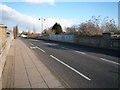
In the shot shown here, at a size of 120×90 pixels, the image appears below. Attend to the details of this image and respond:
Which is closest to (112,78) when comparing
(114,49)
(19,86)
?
(19,86)

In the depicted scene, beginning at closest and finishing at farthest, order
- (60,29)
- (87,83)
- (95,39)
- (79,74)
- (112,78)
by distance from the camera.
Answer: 1. (87,83)
2. (112,78)
3. (79,74)
4. (95,39)
5. (60,29)

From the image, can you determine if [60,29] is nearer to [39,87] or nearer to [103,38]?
[103,38]

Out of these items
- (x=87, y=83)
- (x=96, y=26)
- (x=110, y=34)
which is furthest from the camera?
(x=96, y=26)

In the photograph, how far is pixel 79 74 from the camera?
17.4 ft

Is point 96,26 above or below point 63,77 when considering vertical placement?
above

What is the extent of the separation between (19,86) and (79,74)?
2.64 m

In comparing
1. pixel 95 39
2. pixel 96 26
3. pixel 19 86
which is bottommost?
pixel 19 86

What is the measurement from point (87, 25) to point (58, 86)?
25.1 m

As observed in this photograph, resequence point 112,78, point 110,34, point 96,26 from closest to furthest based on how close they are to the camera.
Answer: point 112,78, point 110,34, point 96,26

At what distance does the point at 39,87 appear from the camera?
4074mm

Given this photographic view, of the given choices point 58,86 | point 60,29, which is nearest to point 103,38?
point 58,86

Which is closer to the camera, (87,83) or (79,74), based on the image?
(87,83)

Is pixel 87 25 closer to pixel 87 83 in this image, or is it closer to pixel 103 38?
pixel 103 38

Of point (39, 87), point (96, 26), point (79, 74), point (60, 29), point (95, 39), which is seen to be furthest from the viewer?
point (60, 29)
